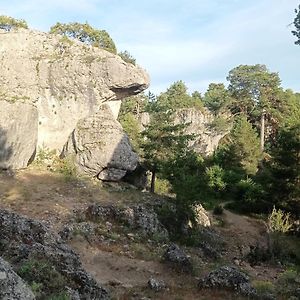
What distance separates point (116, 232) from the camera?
61.2 ft

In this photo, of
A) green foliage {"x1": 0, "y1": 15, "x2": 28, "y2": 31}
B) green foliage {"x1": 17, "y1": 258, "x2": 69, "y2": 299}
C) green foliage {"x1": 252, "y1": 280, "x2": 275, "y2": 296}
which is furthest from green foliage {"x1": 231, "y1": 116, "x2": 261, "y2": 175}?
green foliage {"x1": 17, "y1": 258, "x2": 69, "y2": 299}

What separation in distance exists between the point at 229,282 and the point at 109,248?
5.78 meters

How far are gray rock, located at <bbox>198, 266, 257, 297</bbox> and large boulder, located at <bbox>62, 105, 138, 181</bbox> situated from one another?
46.0ft

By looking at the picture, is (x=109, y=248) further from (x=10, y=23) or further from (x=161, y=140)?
(x=10, y=23)

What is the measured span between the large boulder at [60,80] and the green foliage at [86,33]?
13.0ft

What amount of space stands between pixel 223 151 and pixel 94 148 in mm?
17931

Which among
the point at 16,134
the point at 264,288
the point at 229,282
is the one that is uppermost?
the point at 16,134

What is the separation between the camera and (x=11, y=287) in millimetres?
5500

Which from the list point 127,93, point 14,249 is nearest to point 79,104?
point 127,93

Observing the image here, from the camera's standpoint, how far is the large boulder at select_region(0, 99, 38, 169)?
2491 centimetres

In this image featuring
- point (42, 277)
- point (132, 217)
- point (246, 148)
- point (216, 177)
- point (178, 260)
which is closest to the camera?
point (42, 277)

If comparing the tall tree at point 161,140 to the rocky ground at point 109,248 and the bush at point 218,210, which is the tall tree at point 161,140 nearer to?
the rocky ground at point 109,248

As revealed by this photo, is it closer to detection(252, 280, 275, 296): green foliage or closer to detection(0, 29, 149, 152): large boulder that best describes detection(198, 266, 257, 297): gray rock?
detection(252, 280, 275, 296): green foliage

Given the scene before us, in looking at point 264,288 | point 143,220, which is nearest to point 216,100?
point 143,220
